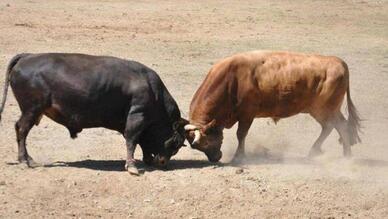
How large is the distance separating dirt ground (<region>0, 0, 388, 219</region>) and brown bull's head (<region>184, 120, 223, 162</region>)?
0.31m

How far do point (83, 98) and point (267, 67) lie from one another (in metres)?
2.76

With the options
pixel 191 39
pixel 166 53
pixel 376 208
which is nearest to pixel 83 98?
pixel 376 208

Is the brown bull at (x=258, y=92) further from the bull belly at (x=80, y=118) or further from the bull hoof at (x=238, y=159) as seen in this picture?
the bull belly at (x=80, y=118)

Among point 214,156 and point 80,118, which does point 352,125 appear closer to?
point 214,156

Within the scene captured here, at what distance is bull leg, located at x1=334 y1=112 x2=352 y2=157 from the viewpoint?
11.4m

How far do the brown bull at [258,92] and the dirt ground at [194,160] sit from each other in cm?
54

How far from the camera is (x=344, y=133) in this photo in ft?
37.6

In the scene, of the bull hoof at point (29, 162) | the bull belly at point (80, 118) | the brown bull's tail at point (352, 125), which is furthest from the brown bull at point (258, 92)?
the bull hoof at point (29, 162)

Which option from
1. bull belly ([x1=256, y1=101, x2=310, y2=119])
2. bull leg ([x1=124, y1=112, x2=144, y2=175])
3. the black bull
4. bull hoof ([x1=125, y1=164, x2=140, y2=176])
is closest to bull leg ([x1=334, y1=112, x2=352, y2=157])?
bull belly ([x1=256, y1=101, x2=310, y2=119])

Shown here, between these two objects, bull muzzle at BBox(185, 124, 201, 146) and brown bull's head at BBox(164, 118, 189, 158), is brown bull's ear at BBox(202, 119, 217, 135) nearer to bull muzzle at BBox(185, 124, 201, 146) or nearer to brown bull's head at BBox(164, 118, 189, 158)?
bull muzzle at BBox(185, 124, 201, 146)

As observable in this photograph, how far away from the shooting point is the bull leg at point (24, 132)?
32.2 ft

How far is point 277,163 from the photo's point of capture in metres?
10.9

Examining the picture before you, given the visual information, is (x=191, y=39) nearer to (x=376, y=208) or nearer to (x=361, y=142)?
(x=361, y=142)

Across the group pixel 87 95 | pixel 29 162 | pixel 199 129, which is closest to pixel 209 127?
pixel 199 129
